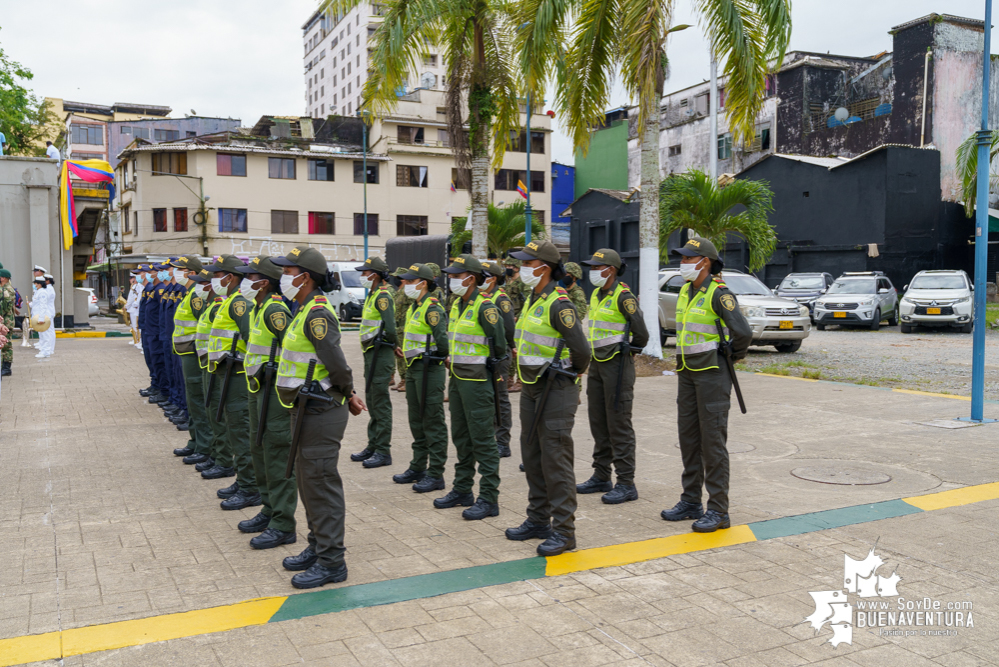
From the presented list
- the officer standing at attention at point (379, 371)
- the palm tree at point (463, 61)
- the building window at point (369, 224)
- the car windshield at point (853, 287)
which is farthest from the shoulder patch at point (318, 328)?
the building window at point (369, 224)

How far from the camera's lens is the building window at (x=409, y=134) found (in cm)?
4653

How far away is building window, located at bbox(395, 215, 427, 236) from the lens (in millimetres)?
47000

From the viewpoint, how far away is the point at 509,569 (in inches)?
197

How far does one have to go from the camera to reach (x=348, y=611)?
4.38m

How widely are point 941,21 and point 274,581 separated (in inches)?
1423

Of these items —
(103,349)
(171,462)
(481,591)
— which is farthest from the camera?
(103,349)

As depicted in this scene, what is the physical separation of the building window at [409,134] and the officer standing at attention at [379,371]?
132 ft

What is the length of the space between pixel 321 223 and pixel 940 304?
3278 centimetres

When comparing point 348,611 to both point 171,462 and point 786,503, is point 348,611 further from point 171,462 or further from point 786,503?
point 171,462

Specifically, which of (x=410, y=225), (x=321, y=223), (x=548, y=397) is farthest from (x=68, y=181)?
(x=410, y=225)

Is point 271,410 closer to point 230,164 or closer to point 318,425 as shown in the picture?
point 318,425

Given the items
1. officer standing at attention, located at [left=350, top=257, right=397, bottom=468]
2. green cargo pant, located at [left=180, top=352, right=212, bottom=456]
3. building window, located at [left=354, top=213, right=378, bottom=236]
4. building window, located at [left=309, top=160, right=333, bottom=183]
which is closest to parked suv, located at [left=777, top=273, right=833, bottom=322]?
officer standing at attention, located at [left=350, top=257, right=397, bottom=468]

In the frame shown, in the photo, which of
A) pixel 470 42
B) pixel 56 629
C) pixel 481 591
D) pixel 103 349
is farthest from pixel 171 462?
pixel 103 349

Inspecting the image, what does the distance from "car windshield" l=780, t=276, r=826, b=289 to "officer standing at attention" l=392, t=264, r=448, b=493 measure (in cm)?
2260
